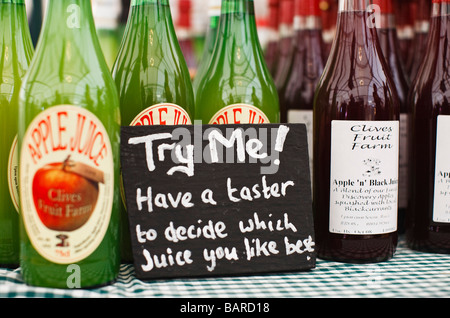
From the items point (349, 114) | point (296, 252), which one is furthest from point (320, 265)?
point (349, 114)

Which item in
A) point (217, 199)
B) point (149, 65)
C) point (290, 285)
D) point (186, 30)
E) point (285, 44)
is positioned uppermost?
point (186, 30)

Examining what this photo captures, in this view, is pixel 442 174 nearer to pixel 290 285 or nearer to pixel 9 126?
pixel 290 285

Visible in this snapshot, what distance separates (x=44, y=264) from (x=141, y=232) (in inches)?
5.8

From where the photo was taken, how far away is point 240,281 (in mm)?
874

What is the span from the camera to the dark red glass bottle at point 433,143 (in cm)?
108

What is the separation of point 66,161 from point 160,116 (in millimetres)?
217

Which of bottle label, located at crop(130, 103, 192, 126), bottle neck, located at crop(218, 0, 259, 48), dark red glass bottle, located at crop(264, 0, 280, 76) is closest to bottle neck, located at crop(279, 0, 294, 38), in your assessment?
dark red glass bottle, located at crop(264, 0, 280, 76)

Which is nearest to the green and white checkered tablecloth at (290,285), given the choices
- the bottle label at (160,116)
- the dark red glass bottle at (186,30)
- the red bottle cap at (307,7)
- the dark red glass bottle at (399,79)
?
the bottle label at (160,116)

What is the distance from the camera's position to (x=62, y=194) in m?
0.79

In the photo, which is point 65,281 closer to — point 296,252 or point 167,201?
point 167,201

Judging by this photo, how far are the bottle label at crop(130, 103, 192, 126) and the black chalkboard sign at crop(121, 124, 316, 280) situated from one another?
2.8 inches

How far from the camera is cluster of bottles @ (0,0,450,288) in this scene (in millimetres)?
797

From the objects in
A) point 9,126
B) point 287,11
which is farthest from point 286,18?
point 9,126

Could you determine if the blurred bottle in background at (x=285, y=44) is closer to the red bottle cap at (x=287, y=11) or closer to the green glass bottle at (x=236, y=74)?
the red bottle cap at (x=287, y=11)
